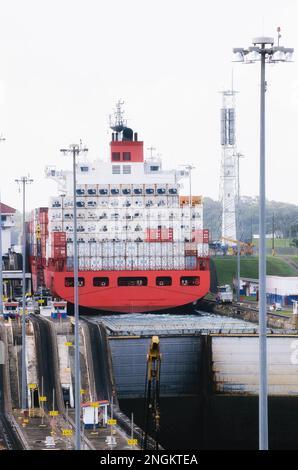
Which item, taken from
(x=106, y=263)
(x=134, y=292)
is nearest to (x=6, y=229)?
(x=106, y=263)

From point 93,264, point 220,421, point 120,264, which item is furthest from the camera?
point 120,264

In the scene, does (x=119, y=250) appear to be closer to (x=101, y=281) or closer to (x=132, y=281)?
(x=132, y=281)

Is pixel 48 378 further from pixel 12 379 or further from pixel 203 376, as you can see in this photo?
pixel 203 376

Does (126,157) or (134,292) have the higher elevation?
(126,157)

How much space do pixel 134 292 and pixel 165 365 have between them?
25.1m

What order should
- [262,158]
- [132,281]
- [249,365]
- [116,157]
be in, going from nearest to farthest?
[262,158]
[249,365]
[132,281]
[116,157]

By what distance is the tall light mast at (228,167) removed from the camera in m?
156

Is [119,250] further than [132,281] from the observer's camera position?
Yes

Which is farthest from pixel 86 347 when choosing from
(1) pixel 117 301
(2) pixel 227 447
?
(1) pixel 117 301

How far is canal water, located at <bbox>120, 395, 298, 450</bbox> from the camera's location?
2267 inches

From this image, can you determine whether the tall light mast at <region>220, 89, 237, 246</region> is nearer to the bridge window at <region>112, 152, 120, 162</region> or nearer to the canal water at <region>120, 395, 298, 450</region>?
the bridge window at <region>112, 152, 120, 162</region>

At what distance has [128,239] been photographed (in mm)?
89062

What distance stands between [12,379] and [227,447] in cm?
1075

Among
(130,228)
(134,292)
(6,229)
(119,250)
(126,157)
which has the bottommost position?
(134,292)
